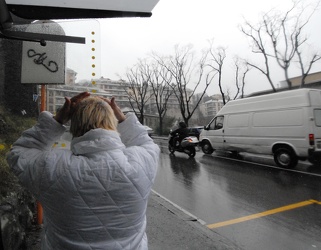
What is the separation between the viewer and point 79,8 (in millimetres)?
1446

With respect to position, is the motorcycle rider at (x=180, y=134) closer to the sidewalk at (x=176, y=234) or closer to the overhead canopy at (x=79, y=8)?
the sidewalk at (x=176, y=234)

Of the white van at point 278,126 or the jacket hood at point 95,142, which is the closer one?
the jacket hood at point 95,142

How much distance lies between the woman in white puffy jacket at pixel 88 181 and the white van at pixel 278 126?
8370mm

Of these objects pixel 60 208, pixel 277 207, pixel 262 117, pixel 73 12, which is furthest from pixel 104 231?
pixel 262 117

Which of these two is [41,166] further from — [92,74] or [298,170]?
[298,170]

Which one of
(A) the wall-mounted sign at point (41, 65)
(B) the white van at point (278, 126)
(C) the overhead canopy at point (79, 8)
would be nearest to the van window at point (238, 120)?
(B) the white van at point (278, 126)

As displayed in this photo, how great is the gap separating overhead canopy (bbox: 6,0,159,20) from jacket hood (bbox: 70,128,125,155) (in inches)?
27.6

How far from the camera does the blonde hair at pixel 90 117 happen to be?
1308 millimetres

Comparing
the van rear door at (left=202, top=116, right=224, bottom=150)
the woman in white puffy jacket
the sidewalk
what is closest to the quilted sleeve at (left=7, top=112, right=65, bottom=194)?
the woman in white puffy jacket

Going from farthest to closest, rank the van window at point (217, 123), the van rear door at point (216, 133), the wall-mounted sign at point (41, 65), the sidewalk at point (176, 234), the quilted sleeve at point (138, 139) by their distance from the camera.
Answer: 1. the van window at point (217, 123)
2. the van rear door at point (216, 133)
3. the sidewalk at point (176, 234)
4. the wall-mounted sign at point (41, 65)
5. the quilted sleeve at point (138, 139)

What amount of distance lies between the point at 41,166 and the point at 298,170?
343 inches

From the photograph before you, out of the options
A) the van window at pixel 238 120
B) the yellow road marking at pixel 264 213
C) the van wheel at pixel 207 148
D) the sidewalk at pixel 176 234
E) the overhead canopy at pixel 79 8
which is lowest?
the yellow road marking at pixel 264 213

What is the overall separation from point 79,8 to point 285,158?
8.80 metres

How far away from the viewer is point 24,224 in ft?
10.2
